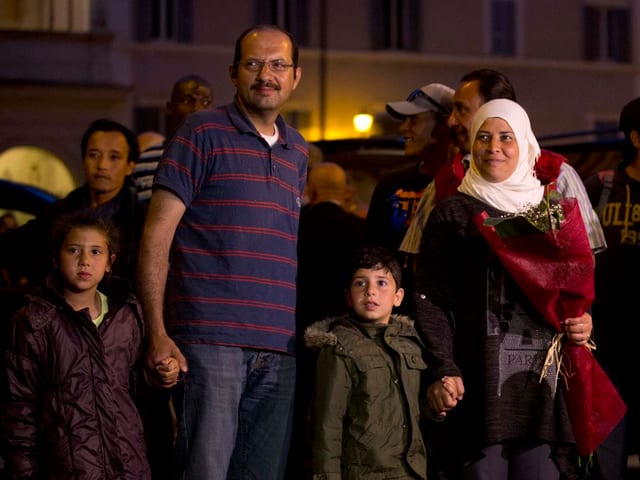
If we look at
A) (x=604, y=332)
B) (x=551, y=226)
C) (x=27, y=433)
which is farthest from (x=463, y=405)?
(x=27, y=433)

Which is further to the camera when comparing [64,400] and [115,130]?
[115,130]

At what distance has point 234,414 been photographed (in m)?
5.45

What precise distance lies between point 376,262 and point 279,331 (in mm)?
655

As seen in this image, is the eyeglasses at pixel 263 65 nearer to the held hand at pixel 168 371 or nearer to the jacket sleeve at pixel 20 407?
the held hand at pixel 168 371

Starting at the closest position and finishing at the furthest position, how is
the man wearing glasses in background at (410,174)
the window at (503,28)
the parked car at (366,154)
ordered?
the man wearing glasses in background at (410,174) → the parked car at (366,154) → the window at (503,28)

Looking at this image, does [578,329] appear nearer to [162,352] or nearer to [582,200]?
[582,200]

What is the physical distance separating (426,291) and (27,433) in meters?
1.67

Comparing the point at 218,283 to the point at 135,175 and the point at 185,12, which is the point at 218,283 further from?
the point at 185,12

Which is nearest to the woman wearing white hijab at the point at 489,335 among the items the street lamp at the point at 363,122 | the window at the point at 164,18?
the street lamp at the point at 363,122

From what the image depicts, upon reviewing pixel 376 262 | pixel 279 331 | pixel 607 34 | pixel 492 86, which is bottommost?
pixel 279 331

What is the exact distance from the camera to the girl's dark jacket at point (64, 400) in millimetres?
5551

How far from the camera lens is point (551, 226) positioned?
545 centimetres

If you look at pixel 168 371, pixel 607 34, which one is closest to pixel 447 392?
pixel 168 371

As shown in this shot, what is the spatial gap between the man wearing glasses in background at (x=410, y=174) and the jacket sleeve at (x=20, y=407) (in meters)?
1.74
